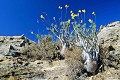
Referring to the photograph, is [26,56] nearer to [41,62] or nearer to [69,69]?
[41,62]

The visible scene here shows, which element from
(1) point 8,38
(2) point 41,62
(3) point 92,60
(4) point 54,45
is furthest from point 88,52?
(1) point 8,38

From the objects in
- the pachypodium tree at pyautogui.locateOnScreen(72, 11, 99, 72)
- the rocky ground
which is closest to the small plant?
the rocky ground

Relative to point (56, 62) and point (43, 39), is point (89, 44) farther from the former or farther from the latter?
point (43, 39)

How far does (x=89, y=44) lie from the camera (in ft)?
43.3

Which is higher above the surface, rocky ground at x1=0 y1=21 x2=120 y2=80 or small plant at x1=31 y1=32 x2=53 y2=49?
small plant at x1=31 y1=32 x2=53 y2=49

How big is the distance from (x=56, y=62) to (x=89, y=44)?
261cm

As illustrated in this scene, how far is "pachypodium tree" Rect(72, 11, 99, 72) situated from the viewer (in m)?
12.2

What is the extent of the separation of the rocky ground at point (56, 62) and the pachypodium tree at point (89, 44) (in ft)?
1.02

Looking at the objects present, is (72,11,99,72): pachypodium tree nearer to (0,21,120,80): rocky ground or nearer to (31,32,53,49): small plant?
(0,21,120,80): rocky ground

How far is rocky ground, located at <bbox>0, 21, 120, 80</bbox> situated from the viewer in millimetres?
12097

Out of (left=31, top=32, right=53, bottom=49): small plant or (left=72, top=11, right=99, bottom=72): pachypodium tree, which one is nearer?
(left=72, top=11, right=99, bottom=72): pachypodium tree

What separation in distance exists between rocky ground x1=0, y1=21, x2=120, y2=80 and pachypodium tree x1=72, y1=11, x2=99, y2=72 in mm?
310

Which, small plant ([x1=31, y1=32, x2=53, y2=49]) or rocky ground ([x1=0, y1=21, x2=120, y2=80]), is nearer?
rocky ground ([x1=0, y1=21, x2=120, y2=80])

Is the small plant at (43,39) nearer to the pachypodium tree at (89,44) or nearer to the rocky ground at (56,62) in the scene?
the rocky ground at (56,62)
